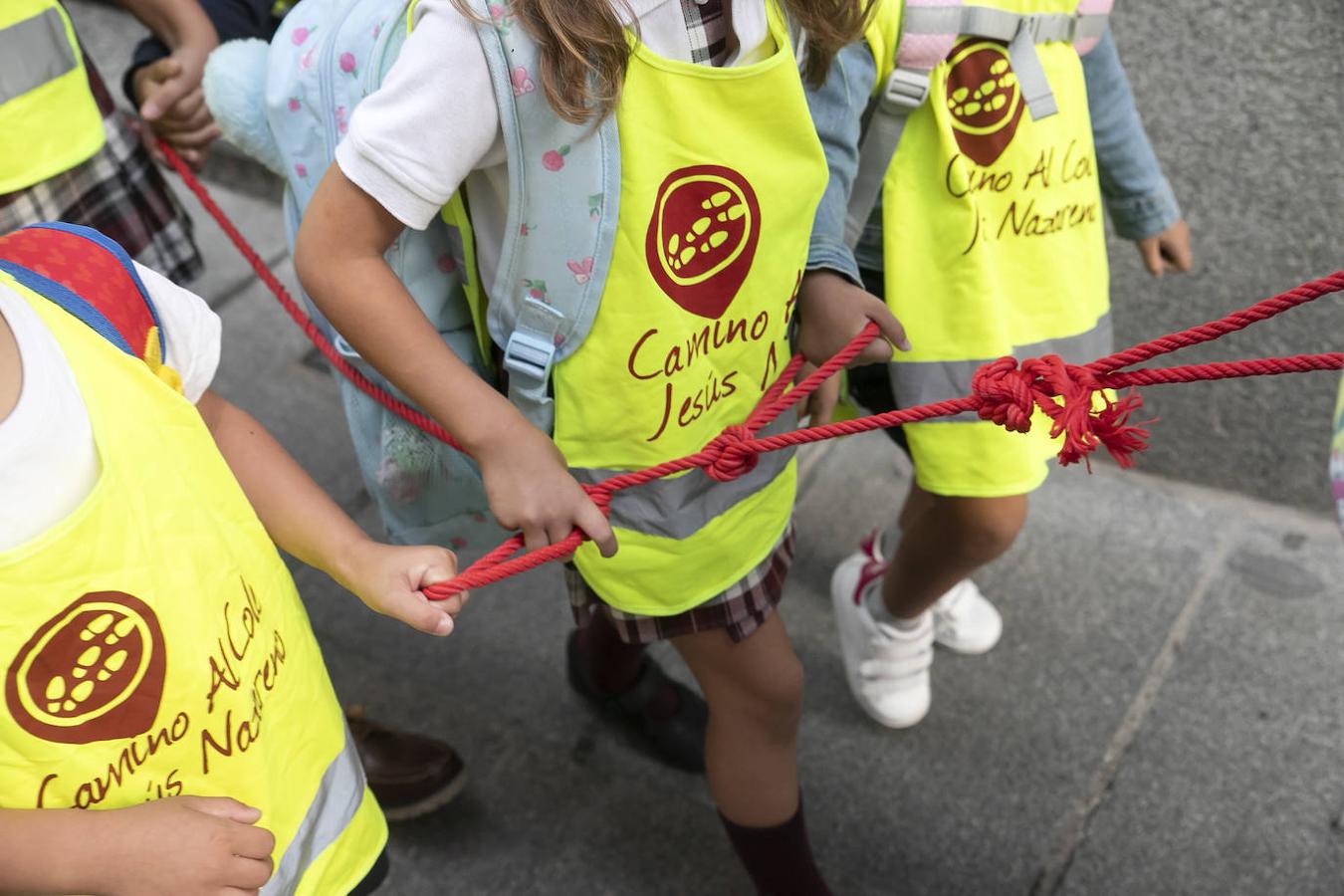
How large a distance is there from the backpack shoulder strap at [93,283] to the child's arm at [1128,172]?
47.5 inches

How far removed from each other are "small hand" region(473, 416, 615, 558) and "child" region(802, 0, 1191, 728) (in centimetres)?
40

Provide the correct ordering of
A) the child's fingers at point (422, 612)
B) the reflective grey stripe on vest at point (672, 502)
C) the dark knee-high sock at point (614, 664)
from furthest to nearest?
the dark knee-high sock at point (614, 664) < the reflective grey stripe on vest at point (672, 502) < the child's fingers at point (422, 612)

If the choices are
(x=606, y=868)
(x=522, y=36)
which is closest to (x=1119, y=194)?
(x=522, y=36)

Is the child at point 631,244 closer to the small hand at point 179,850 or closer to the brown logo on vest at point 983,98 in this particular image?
the brown logo on vest at point 983,98

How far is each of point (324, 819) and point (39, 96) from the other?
96 cm

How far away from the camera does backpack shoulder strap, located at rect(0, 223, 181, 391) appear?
3.20 feet

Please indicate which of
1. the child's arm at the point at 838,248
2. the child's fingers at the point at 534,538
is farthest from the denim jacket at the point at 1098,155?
the child's fingers at the point at 534,538

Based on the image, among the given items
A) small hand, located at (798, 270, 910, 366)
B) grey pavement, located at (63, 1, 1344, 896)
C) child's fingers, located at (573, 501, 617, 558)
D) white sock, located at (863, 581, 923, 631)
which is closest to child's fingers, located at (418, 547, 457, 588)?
child's fingers, located at (573, 501, 617, 558)

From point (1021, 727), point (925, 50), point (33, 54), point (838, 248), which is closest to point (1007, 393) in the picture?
point (838, 248)

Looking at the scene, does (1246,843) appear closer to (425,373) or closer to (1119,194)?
(1119,194)

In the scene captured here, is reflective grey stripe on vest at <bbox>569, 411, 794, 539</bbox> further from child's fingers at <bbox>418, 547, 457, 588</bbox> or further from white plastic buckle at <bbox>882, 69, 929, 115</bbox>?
white plastic buckle at <bbox>882, 69, 929, 115</bbox>

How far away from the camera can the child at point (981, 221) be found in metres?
1.39

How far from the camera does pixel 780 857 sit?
1.61m

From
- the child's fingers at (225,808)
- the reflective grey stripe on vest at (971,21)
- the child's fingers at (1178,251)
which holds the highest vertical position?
the reflective grey stripe on vest at (971,21)
